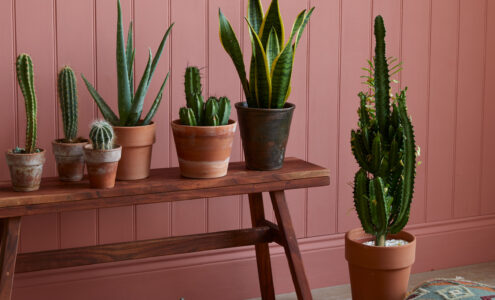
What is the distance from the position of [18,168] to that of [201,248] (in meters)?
0.68

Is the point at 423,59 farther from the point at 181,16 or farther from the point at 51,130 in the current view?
the point at 51,130

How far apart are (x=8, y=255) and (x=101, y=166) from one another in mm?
369

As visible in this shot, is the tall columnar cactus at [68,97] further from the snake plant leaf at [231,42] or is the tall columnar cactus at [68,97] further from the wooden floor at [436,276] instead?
the wooden floor at [436,276]

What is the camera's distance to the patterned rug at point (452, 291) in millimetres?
2250

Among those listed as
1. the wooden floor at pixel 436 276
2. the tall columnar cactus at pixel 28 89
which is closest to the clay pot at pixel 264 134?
the tall columnar cactus at pixel 28 89

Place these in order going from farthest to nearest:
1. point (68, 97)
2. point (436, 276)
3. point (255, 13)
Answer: point (436, 276), point (255, 13), point (68, 97)

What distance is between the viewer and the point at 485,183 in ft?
10.4

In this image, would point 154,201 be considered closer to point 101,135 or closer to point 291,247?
point 101,135

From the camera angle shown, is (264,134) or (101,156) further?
(264,134)

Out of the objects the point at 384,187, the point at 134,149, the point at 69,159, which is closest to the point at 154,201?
the point at 134,149

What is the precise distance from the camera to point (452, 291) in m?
2.28

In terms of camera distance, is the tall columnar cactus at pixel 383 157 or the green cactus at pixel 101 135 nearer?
the green cactus at pixel 101 135

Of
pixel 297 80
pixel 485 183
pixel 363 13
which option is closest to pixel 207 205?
pixel 297 80

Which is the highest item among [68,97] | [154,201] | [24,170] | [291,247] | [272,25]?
[272,25]
